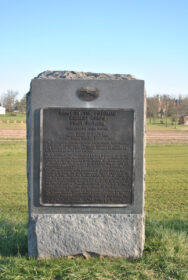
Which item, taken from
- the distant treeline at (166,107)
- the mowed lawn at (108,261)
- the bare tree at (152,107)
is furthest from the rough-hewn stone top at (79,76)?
the bare tree at (152,107)

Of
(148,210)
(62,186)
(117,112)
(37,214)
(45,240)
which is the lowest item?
(148,210)

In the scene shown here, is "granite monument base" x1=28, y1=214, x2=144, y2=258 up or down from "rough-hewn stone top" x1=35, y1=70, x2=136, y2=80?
down

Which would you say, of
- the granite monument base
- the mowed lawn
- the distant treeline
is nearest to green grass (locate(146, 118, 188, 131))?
the distant treeline

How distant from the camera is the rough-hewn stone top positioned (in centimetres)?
412

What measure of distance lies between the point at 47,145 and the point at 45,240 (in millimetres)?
1154

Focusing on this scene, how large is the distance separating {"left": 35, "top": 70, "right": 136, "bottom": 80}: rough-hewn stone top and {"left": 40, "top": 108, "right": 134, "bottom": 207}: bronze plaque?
40 cm

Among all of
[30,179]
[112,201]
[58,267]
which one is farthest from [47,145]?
[58,267]

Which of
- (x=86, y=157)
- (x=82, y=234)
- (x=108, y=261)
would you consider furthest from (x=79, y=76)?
(x=108, y=261)

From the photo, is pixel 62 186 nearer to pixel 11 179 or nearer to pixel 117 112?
pixel 117 112

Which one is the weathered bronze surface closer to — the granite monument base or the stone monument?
the stone monument

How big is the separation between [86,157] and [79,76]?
3.34 feet

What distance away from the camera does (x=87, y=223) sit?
407 centimetres

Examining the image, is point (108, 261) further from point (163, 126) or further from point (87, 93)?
point (163, 126)

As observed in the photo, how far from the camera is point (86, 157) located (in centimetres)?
411
